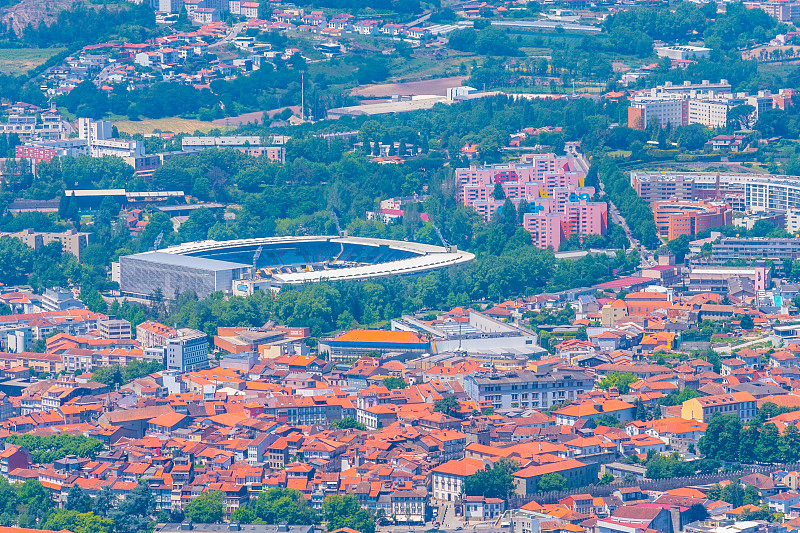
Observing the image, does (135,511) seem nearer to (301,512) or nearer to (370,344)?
(301,512)

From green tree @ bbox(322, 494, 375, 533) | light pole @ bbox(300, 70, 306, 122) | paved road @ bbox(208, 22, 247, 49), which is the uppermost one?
paved road @ bbox(208, 22, 247, 49)

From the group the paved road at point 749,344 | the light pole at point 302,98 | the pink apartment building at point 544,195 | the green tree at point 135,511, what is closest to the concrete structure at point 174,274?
the pink apartment building at point 544,195

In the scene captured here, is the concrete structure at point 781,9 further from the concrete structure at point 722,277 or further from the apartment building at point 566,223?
the concrete structure at point 722,277

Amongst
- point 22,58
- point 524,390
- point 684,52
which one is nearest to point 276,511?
point 524,390

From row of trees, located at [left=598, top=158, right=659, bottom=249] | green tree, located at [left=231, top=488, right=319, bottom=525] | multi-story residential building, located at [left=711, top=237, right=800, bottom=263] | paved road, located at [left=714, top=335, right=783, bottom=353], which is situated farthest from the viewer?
row of trees, located at [left=598, top=158, right=659, bottom=249]

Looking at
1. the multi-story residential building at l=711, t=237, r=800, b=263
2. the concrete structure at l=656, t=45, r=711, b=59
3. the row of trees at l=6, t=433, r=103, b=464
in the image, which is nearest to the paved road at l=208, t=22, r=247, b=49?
the concrete structure at l=656, t=45, r=711, b=59

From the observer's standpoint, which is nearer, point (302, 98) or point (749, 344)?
point (749, 344)

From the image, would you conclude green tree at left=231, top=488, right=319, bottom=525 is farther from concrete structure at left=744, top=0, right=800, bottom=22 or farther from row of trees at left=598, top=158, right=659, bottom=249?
concrete structure at left=744, top=0, right=800, bottom=22

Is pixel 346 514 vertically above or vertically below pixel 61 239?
below
